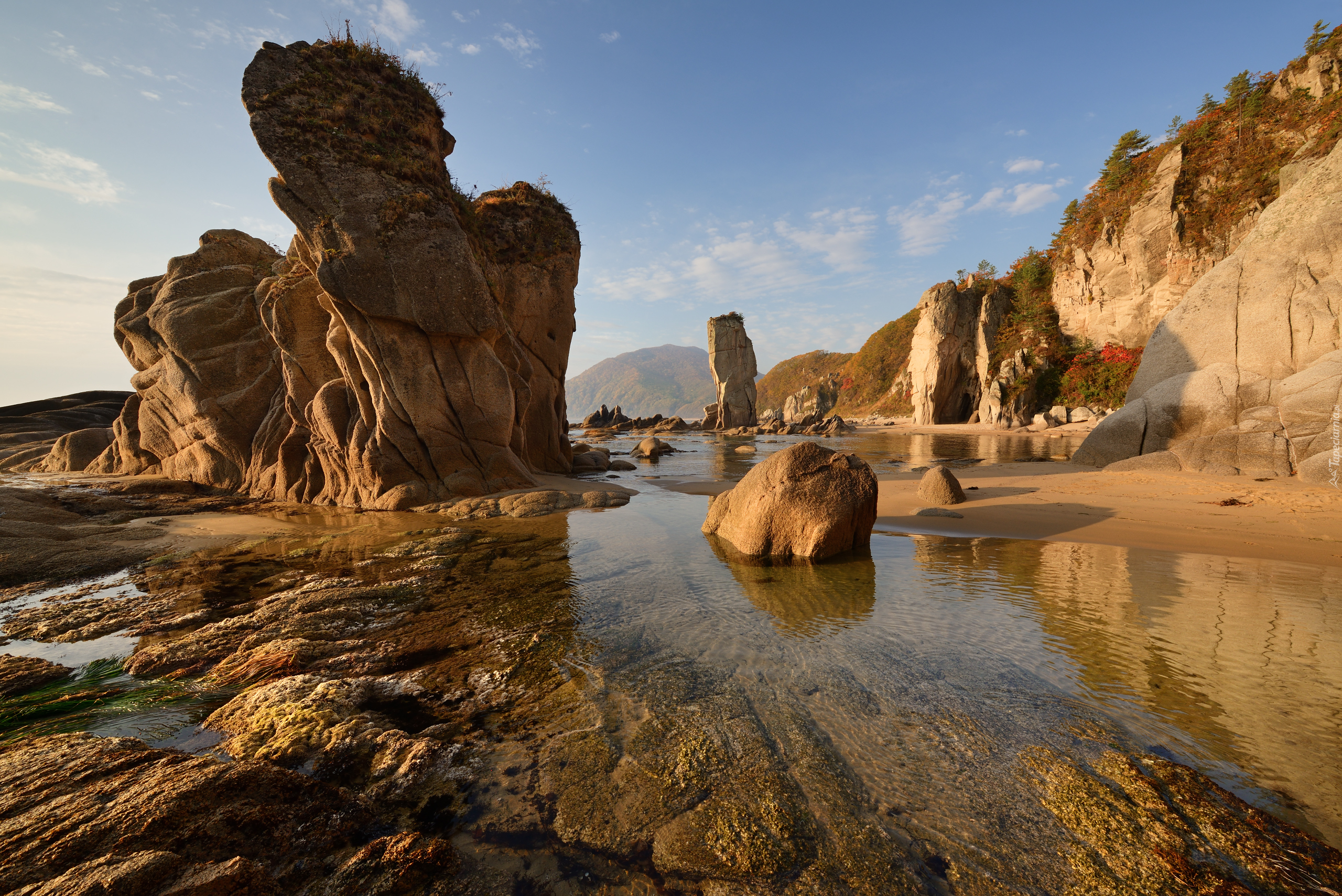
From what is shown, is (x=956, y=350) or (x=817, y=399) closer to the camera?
(x=956, y=350)

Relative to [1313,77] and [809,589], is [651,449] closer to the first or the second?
[809,589]

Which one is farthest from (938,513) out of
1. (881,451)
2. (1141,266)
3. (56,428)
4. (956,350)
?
(956,350)

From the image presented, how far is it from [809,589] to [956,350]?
51.7 metres

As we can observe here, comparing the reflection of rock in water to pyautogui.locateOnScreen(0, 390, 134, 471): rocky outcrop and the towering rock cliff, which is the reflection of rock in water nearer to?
pyautogui.locateOnScreen(0, 390, 134, 471): rocky outcrop

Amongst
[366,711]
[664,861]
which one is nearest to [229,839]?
[366,711]

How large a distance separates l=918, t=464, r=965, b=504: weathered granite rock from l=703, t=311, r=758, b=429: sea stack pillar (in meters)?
45.7

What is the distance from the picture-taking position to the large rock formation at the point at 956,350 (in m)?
47.5

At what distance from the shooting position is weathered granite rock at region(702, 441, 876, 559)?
861 centimetres

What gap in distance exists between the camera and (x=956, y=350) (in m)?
49.9

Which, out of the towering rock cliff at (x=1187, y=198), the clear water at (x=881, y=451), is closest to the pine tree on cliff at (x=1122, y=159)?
the towering rock cliff at (x=1187, y=198)

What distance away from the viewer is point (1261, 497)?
1012 centimetres

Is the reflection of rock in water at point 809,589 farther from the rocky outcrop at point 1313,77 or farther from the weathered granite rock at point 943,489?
the rocky outcrop at point 1313,77

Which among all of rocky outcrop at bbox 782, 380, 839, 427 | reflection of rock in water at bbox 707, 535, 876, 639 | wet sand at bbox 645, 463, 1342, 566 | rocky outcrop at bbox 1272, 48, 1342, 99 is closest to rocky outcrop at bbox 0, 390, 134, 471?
reflection of rock in water at bbox 707, 535, 876, 639

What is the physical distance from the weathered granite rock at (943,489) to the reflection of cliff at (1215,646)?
4.06m
